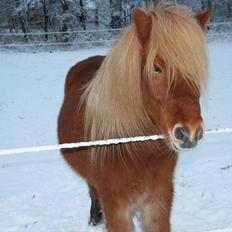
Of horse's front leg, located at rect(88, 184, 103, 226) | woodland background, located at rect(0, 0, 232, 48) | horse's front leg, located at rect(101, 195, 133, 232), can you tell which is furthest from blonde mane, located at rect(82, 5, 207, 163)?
woodland background, located at rect(0, 0, 232, 48)

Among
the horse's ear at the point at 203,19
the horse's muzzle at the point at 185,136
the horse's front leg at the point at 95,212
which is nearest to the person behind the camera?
the horse's muzzle at the point at 185,136

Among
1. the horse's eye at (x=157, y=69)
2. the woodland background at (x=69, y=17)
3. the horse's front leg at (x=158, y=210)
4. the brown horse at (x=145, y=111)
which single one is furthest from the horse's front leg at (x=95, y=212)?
the woodland background at (x=69, y=17)

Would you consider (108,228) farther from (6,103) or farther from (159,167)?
(6,103)

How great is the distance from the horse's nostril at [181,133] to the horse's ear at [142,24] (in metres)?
0.55

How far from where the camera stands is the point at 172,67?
2.12 m

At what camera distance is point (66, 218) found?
4.20m

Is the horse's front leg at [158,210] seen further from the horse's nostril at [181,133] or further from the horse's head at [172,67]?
the horse's nostril at [181,133]

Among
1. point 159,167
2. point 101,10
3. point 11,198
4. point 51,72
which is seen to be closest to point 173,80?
point 159,167

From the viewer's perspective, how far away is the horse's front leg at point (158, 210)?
2.71 metres

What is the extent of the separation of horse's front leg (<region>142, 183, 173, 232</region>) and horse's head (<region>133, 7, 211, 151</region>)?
0.59m

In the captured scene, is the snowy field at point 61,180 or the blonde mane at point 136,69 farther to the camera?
the snowy field at point 61,180

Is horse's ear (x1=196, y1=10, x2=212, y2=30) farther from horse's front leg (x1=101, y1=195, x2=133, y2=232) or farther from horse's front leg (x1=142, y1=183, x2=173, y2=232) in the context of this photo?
horse's front leg (x1=101, y1=195, x2=133, y2=232)

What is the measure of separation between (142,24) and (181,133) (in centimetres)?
62

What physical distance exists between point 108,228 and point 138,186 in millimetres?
421
